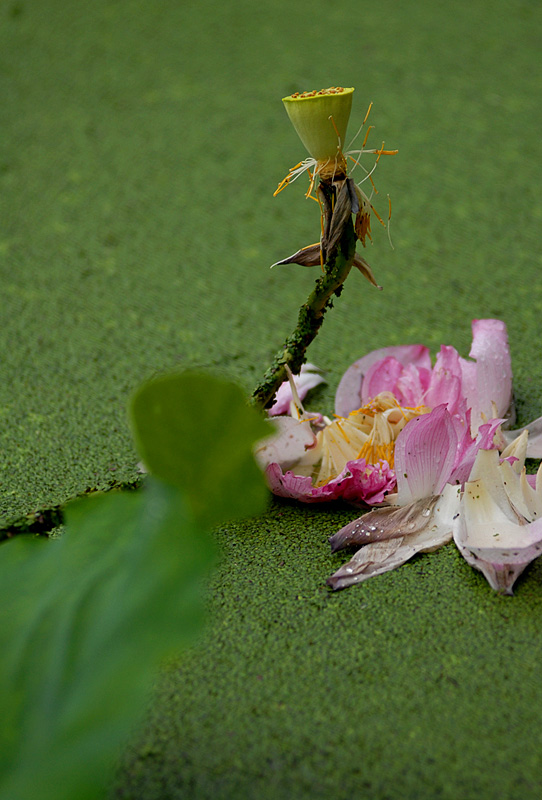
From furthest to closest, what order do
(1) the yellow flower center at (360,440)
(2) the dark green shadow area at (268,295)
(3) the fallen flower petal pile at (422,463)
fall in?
(1) the yellow flower center at (360,440)
(3) the fallen flower petal pile at (422,463)
(2) the dark green shadow area at (268,295)

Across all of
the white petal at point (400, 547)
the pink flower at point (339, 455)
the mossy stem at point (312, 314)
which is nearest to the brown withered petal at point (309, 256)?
the mossy stem at point (312, 314)

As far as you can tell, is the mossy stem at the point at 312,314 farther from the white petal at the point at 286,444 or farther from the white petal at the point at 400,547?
the white petal at the point at 400,547

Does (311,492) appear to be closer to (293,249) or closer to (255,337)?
(255,337)

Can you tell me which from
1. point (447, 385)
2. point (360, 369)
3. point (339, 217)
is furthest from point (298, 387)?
point (339, 217)

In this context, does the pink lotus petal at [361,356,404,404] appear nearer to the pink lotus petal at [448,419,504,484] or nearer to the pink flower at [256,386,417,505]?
the pink flower at [256,386,417,505]

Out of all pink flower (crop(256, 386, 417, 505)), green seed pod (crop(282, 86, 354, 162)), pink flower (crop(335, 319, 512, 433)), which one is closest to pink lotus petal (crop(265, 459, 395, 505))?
pink flower (crop(256, 386, 417, 505))

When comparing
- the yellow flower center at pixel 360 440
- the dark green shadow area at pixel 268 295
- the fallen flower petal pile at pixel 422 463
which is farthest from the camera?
the yellow flower center at pixel 360 440
